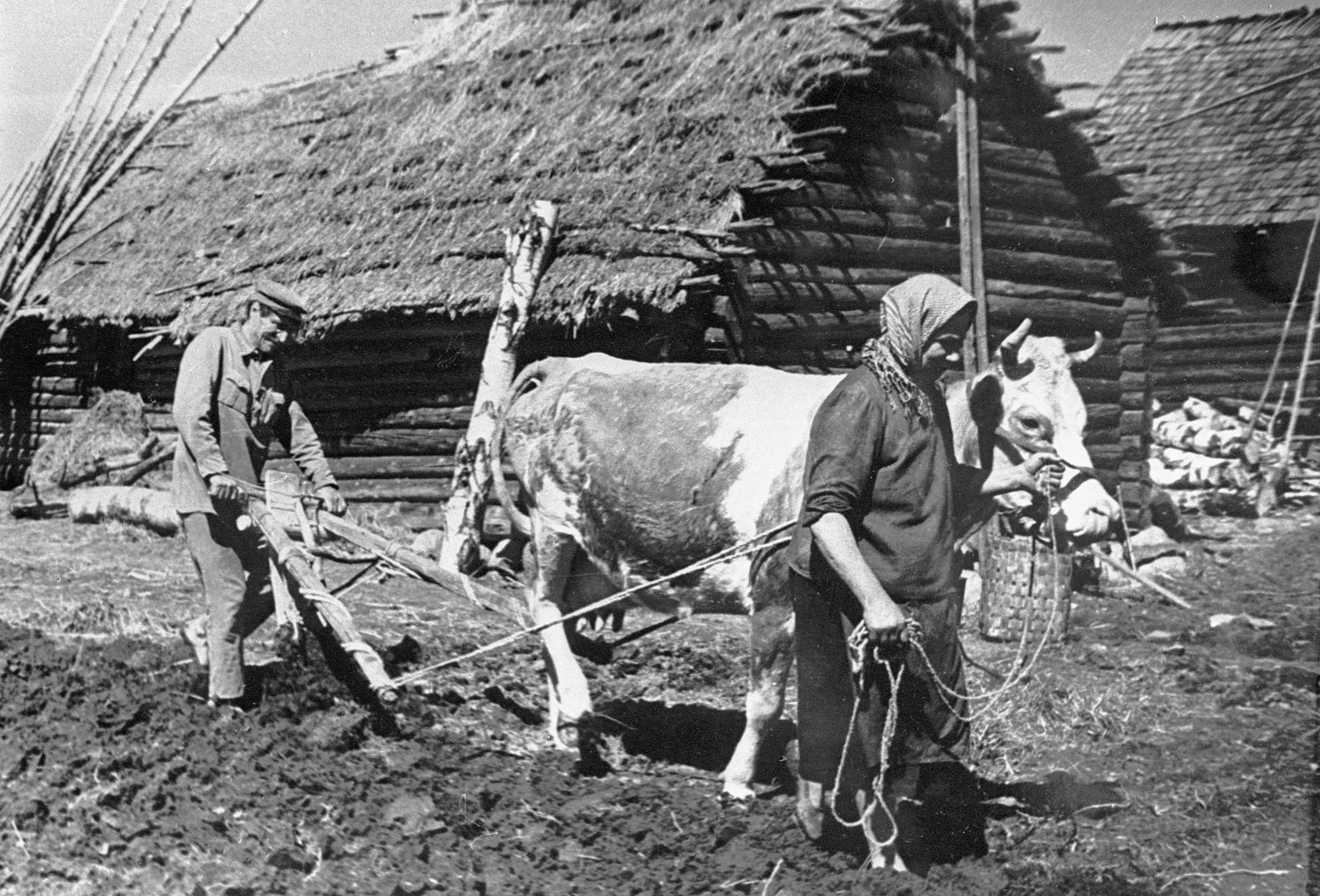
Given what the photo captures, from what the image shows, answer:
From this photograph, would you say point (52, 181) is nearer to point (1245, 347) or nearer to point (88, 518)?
point (88, 518)

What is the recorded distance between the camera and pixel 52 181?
745 centimetres

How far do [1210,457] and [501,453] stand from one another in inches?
277

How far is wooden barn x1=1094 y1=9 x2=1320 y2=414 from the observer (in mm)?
9719

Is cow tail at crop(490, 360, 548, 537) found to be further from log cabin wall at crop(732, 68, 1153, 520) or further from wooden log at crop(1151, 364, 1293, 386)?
wooden log at crop(1151, 364, 1293, 386)

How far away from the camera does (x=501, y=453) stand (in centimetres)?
622

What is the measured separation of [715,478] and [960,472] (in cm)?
101

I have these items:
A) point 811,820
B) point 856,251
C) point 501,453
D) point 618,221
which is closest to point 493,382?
point 618,221

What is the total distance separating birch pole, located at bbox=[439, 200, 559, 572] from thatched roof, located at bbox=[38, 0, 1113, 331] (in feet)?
1.10

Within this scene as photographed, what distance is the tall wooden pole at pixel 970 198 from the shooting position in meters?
7.16

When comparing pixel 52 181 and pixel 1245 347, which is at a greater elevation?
pixel 52 181

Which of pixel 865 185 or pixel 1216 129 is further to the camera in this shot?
pixel 1216 129

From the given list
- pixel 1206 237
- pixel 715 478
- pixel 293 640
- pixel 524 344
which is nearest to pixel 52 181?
pixel 524 344

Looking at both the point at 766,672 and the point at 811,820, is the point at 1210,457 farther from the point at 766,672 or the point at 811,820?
the point at 811,820

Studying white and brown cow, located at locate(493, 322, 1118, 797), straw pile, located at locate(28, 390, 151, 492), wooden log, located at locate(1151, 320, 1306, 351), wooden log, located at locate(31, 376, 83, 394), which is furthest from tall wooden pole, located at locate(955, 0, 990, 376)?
wooden log, located at locate(31, 376, 83, 394)
